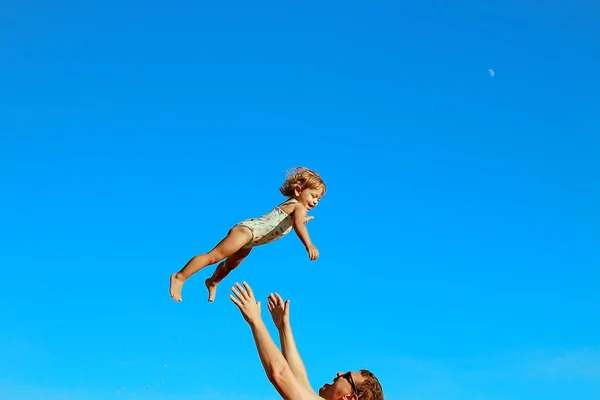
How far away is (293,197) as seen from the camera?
451 inches

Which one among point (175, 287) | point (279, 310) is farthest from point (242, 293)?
point (175, 287)

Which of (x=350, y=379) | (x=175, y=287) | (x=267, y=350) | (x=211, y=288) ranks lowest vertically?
(x=267, y=350)

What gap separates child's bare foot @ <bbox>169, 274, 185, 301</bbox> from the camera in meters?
10.1

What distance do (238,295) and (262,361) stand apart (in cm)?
62

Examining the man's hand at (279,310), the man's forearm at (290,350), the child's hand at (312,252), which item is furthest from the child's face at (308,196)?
the man's forearm at (290,350)

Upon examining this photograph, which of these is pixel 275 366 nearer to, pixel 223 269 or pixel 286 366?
pixel 286 366

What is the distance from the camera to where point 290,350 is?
334 inches

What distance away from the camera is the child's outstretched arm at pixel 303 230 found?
34.9 feet

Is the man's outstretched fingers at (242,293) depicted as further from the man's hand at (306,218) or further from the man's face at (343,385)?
the man's hand at (306,218)

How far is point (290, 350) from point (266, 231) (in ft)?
8.82

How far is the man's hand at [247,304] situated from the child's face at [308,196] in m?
4.60

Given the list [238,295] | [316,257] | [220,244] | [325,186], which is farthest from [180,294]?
[238,295]

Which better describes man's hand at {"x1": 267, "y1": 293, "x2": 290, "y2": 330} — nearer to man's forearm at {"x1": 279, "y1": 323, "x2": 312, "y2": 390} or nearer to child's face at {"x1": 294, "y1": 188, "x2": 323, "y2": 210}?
man's forearm at {"x1": 279, "y1": 323, "x2": 312, "y2": 390}

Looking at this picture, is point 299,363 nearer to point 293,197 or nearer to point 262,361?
point 262,361
